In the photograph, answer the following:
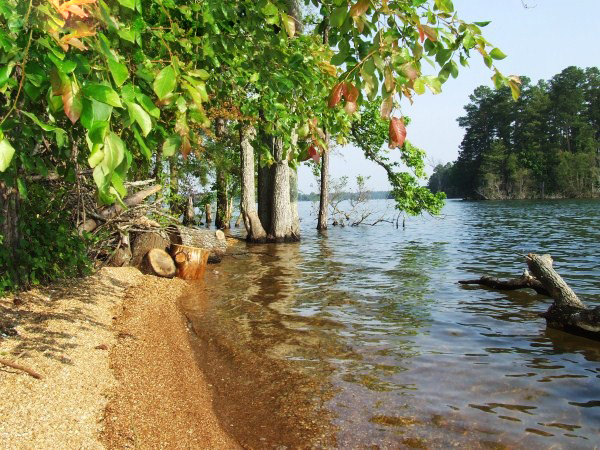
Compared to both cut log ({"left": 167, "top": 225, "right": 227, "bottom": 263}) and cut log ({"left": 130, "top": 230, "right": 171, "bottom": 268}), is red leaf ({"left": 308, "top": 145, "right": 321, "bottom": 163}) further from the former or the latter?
cut log ({"left": 167, "top": 225, "right": 227, "bottom": 263})

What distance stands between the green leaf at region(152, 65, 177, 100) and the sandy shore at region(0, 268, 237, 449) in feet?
10.2

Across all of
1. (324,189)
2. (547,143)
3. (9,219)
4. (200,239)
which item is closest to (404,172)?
(324,189)

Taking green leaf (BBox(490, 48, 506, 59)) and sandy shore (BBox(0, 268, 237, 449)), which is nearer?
green leaf (BBox(490, 48, 506, 59))

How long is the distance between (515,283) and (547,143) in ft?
321

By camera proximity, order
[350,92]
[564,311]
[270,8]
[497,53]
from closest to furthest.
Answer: [350,92] → [497,53] → [270,8] → [564,311]

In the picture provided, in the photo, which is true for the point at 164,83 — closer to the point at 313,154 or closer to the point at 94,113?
the point at 94,113

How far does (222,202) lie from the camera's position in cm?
3122

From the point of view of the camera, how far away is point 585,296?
35.2 ft

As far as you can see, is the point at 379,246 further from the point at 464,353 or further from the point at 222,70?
the point at 222,70

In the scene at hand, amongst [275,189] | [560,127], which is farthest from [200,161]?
[560,127]

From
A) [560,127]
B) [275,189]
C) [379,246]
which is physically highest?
[560,127]

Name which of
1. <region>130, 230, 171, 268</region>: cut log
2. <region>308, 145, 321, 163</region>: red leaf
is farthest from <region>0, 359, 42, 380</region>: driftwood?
<region>130, 230, 171, 268</region>: cut log

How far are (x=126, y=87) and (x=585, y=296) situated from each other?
1165 cm

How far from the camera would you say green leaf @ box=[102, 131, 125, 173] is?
4.64 ft
